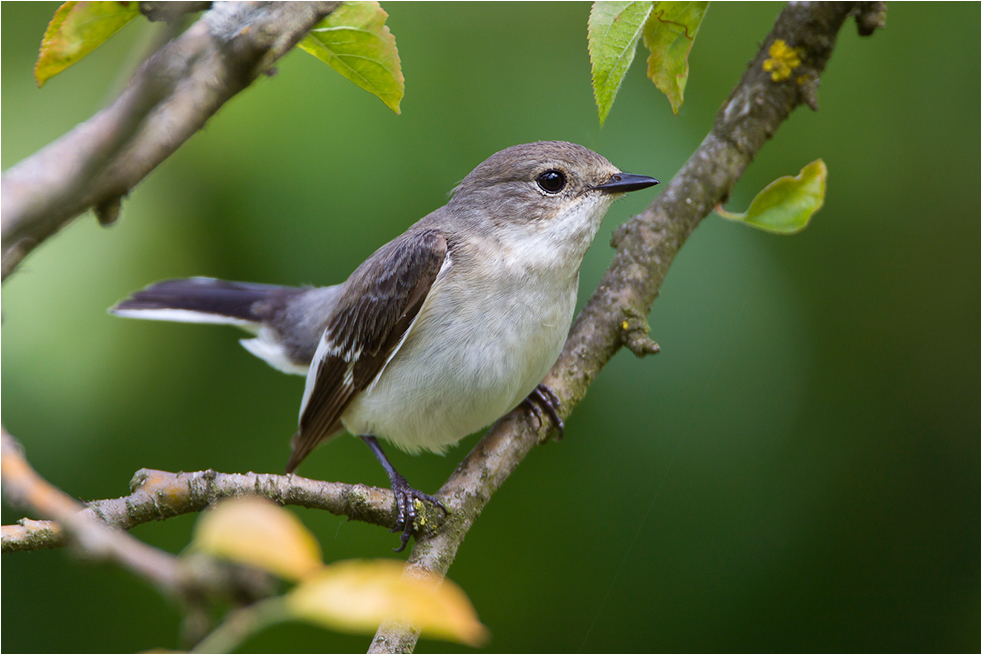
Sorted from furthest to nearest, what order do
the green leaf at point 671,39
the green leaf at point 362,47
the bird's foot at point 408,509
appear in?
1. the bird's foot at point 408,509
2. the green leaf at point 671,39
3. the green leaf at point 362,47

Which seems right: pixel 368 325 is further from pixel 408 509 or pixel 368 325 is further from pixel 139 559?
pixel 139 559

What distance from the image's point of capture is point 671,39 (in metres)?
1.95

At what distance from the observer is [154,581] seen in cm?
69

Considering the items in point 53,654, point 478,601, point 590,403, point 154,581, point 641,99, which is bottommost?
point 53,654

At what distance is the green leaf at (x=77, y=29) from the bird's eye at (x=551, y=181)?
5.71ft

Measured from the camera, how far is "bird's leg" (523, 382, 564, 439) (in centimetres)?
289

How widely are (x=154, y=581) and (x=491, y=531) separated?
2.98 meters

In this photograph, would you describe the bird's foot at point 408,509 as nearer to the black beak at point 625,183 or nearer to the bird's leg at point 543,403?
the bird's leg at point 543,403

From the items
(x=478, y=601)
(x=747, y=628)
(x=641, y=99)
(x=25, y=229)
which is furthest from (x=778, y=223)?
(x=25, y=229)

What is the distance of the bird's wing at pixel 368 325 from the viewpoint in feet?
9.48

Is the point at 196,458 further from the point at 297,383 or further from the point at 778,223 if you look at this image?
the point at 778,223

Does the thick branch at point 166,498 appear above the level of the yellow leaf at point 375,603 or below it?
below

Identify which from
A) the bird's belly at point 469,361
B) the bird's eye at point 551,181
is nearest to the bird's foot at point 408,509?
the bird's belly at point 469,361

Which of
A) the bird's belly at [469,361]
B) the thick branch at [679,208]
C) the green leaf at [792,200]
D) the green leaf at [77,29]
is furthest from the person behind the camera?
the thick branch at [679,208]
